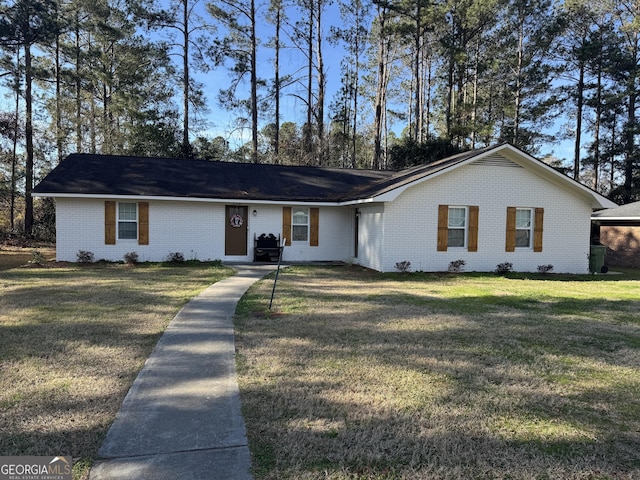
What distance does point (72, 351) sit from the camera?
501 centimetres

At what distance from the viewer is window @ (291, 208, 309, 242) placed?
1566 centimetres

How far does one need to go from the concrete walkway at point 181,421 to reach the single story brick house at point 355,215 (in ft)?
27.2

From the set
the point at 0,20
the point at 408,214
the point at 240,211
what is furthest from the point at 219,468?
the point at 0,20

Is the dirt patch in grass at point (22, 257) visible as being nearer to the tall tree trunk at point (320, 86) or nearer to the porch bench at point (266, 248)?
the porch bench at point (266, 248)

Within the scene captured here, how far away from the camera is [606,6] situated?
1043 inches

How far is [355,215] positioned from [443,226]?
3.42m

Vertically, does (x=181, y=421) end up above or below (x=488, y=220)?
below

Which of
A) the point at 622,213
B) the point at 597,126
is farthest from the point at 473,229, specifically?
the point at 597,126

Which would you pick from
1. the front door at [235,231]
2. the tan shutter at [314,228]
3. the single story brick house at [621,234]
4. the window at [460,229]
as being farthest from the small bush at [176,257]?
the single story brick house at [621,234]

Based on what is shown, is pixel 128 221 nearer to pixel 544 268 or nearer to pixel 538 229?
pixel 538 229

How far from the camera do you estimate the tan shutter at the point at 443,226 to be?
Answer: 13.4 m

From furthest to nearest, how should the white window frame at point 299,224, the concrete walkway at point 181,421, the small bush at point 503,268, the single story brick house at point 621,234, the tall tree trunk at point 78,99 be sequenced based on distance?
the tall tree trunk at point 78,99 → the single story brick house at point 621,234 → the white window frame at point 299,224 → the small bush at point 503,268 → the concrete walkway at point 181,421

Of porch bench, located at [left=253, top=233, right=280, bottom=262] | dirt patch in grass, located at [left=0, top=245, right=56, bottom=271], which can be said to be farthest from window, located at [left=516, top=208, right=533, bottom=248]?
dirt patch in grass, located at [left=0, top=245, right=56, bottom=271]

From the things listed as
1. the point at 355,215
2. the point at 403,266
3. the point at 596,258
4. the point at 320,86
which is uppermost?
the point at 320,86
